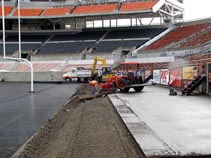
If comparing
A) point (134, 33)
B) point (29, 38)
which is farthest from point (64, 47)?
point (134, 33)

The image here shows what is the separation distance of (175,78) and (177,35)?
3015 centimetres

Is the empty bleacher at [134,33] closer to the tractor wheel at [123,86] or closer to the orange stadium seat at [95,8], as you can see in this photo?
the orange stadium seat at [95,8]

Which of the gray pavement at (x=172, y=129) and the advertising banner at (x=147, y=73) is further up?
the advertising banner at (x=147, y=73)

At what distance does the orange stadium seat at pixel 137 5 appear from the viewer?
62.0m

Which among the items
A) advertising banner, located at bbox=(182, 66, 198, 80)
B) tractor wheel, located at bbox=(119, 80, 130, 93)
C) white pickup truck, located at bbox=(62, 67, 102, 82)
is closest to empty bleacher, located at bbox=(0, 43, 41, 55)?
white pickup truck, located at bbox=(62, 67, 102, 82)

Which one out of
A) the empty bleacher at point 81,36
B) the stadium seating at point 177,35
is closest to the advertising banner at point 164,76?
the stadium seating at point 177,35

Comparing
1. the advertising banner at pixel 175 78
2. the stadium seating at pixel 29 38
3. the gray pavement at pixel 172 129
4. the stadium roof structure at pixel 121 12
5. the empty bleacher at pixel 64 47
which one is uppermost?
the stadium roof structure at pixel 121 12

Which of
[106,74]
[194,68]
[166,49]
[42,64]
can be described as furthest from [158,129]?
[42,64]

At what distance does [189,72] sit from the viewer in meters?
24.8

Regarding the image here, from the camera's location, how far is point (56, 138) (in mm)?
10281

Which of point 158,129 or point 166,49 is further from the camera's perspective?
point 166,49

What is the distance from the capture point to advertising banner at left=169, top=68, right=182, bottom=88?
2695 cm

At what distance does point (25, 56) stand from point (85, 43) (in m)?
11.3

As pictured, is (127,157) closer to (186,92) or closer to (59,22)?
(186,92)
